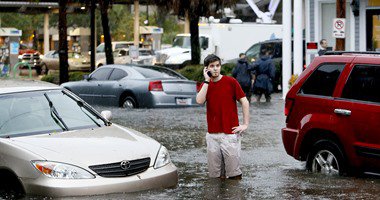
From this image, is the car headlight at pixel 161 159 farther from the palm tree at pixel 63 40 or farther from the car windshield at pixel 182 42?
the car windshield at pixel 182 42

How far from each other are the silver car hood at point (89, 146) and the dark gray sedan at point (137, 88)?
45.2 ft

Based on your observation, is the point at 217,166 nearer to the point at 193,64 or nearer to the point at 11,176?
the point at 11,176

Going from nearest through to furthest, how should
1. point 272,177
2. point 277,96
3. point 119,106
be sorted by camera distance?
1. point 272,177
2. point 119,106
3. point 277,96

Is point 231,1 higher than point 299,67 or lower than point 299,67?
higher

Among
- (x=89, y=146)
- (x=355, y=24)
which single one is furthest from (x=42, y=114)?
(x=355, y=24)

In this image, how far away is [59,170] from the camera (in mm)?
9328

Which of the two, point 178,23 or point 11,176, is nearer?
point 11,176

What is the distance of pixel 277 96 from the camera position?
31.6m

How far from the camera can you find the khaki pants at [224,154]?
11000mm

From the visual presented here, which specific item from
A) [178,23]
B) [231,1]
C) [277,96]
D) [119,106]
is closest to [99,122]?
[119,106]

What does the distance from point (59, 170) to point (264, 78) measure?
1892 cm

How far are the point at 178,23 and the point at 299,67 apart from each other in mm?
60247

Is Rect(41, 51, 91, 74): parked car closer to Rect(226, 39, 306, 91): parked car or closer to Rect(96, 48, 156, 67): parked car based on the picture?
Rect(96, 48, 156, 67): parked car

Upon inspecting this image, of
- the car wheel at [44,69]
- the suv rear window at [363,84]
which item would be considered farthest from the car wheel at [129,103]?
the car wheel at [44,69]
